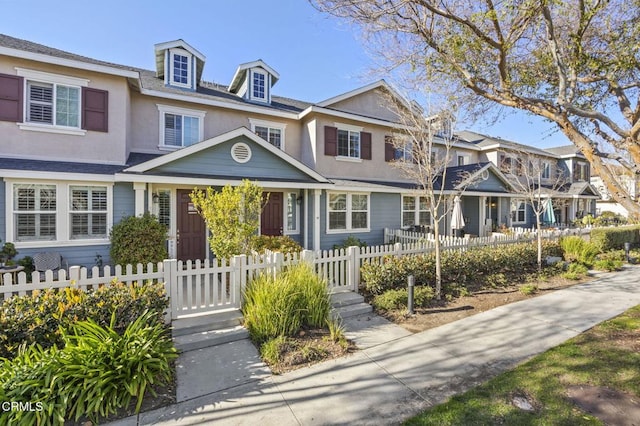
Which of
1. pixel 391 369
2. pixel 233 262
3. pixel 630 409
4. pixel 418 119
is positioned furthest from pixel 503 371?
pixel 418 119

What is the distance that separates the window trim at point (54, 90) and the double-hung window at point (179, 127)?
7.64 ft

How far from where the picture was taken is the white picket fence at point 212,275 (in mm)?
4324

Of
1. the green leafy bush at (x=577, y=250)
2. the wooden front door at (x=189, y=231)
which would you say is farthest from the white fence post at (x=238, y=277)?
A: the green leafy bush at (x=577, y=250)

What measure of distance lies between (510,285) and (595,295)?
1.82 m

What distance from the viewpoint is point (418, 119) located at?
847cm

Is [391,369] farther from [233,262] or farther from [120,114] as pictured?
[120,114]

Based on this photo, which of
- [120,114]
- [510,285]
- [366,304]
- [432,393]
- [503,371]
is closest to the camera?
[432,393]

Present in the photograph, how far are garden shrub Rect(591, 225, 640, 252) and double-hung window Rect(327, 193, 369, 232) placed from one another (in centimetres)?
998

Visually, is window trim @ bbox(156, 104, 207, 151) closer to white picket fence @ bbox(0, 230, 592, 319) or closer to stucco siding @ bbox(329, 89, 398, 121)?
white picket fence @ bbox(0, 230, 592, 319)

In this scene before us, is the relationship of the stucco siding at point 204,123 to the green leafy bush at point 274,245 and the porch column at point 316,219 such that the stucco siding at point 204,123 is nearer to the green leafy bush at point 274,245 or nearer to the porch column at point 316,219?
the porch column at point 316,219

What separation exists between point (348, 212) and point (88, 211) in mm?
8876

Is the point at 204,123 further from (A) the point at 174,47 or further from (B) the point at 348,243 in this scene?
(B) the point at 348,243

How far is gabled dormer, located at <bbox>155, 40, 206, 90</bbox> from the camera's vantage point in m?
11.6

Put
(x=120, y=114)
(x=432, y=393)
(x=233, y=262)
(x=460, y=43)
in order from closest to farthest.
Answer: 1. (x=432, y=393)
2. (x=233, y=262)
3. (x=460, y=43)
4. (x=120, y=114)
